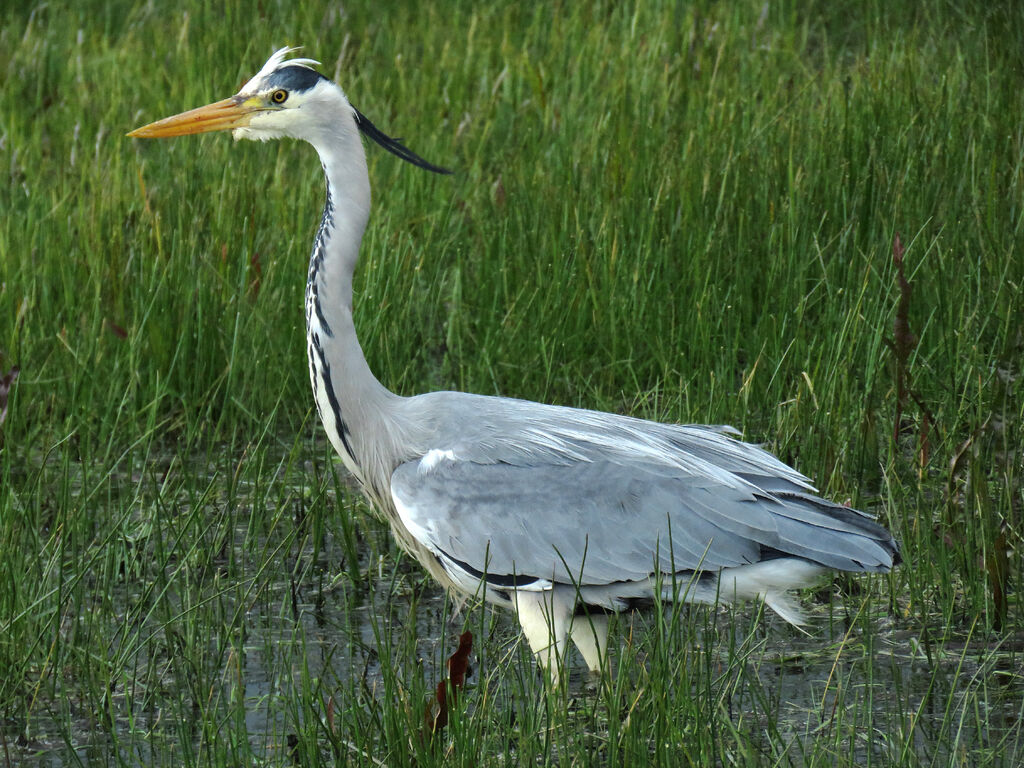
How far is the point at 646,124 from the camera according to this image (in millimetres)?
6121

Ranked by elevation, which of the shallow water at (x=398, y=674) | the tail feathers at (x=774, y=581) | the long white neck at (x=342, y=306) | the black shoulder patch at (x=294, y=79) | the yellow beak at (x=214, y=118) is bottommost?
the shallow water at (x=398, y=674)

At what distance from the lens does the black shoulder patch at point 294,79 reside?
3.97 m

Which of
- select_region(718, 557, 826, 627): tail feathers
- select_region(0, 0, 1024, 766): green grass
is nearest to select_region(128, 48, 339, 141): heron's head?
select_region(0, 0, 1024, 766): green grass

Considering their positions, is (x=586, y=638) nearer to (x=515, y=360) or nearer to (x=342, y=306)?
(x=342, y=306)

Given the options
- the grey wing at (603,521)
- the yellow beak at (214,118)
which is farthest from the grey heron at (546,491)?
the yellow beak at (214,118)

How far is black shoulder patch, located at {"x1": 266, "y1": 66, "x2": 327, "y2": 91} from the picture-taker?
3973 mm

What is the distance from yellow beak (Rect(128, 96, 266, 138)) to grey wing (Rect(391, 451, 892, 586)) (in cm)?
122

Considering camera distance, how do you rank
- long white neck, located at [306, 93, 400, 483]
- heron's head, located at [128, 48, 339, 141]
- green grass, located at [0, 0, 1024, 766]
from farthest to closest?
heron's head, located at [128, 48, 339, 141], long white neck, located at [306, 93, 400, 483], green grass, located at [0, 0, 1024, 766]

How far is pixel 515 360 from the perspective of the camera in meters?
5.10

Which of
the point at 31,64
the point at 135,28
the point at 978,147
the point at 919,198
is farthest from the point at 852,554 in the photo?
the point at 135,28

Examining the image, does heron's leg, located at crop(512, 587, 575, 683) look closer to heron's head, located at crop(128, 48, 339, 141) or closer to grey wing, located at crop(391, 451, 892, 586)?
grey wing, located at crop(391, 451, 892, 586)

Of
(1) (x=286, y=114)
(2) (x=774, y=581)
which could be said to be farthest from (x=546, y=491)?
(1) (x=286, y=114)

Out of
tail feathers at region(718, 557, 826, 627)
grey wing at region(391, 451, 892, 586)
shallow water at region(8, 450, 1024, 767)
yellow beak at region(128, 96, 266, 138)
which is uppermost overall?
yellow beak at region(128, 96, 266, 138)

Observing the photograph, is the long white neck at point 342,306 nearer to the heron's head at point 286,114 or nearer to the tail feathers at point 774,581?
the heron's head at point 286,114
